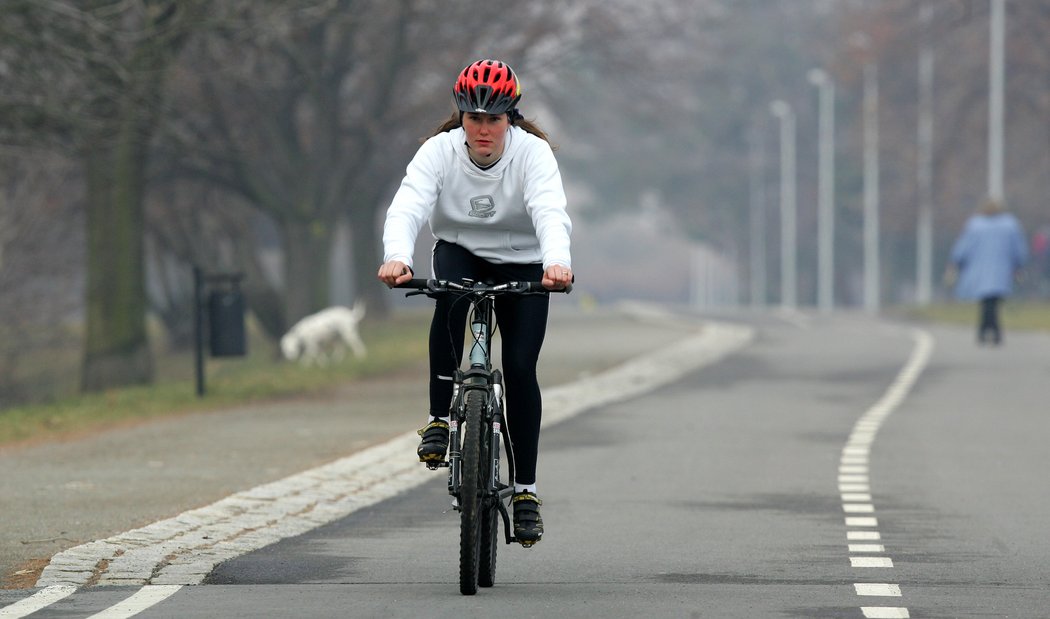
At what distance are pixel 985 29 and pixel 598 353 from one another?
33.9 metres

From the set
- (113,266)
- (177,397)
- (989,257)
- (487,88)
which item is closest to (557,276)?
(487,88)

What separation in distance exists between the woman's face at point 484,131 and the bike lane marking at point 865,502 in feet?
6.86

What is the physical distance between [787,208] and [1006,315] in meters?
39.9

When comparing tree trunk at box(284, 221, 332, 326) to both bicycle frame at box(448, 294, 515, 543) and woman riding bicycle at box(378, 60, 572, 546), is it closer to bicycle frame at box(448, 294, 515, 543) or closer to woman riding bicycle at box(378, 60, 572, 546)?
woman riding bicycle at box(378, 60, 572, 546)

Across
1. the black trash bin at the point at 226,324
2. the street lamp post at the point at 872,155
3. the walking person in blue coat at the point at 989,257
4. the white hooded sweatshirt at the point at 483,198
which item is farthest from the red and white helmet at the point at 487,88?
the street lamp post at the point at 872,155

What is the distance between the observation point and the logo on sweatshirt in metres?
8.05

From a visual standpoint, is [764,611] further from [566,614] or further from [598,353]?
[598,353]

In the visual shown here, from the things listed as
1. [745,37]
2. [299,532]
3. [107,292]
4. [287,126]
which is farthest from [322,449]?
[745,37]

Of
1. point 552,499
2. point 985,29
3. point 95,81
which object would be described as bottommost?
point 552,499

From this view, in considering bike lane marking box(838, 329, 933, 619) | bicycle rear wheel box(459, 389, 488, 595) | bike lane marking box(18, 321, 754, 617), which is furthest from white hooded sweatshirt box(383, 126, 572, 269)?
bike lane marking box(838, 329, 933, 619)

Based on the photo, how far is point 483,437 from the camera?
7750 millimetres

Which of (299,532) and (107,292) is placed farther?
(107,292)

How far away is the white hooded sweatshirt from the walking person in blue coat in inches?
787

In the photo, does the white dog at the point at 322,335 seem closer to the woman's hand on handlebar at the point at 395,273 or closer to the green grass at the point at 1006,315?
the green grass at the point at 1006,315
